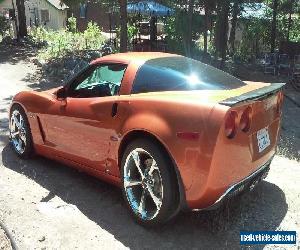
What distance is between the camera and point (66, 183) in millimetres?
5113

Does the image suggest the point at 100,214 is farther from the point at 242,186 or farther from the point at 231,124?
the point at 231,124

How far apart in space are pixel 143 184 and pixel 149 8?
1641cm

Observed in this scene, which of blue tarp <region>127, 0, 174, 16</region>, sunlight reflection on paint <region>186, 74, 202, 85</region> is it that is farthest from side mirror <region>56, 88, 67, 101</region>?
blue tarp <region>127, 0, 174, 16</region>

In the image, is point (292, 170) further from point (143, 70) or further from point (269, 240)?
point (143, 70)

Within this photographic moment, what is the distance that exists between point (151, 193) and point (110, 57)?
1631mm

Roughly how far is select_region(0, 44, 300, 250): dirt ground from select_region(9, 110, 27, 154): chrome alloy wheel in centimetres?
18

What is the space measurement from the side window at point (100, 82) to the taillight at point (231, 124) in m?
1.33

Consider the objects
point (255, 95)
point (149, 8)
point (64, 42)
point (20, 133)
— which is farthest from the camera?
point (149, 8)

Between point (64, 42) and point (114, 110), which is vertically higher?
point (114, 110)

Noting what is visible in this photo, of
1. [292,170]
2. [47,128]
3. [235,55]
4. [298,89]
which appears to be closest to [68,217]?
[47,128]

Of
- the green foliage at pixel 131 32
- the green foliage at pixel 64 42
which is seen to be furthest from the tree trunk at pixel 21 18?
the green foliage at pixel 131 32

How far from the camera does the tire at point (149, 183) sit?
3.72 metres

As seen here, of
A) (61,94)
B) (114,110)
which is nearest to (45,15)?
(61,94)

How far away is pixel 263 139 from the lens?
4016 millimetres
